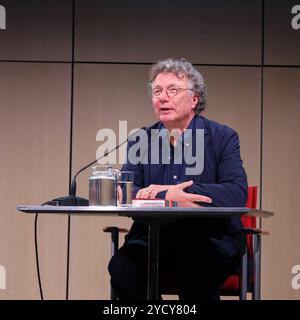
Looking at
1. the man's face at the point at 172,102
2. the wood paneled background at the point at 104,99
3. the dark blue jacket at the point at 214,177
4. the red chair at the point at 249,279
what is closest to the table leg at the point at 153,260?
the dark blue jacket at the point at 214,177

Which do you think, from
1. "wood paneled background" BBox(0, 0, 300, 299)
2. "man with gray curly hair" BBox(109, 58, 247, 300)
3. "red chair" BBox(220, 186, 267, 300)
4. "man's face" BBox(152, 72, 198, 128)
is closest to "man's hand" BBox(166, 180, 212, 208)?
"man with gray curly hair" BBox(109, 58, 247, 300)

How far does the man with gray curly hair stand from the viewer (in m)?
2.79

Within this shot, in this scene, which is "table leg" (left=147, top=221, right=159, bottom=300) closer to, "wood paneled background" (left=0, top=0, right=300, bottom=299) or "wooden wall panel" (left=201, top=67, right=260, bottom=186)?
"wood paneled background" (left=0, top=0, right=300, bottom=299)

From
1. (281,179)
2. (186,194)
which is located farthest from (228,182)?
(281,179)

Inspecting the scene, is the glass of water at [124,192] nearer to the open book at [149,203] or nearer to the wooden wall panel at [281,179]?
the open book at [149,203]

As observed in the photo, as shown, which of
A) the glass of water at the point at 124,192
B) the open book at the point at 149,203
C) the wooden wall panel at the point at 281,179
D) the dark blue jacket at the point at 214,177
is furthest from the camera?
the wooden wall panel at the point at 281,179

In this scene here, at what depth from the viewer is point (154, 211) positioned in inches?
89.0

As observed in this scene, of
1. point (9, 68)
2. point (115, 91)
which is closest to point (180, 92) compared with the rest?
point (115, 91)

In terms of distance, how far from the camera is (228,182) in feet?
9.61

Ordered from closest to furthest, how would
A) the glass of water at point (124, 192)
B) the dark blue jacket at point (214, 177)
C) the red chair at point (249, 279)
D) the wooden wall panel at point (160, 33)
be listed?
the glass of water at point (124, 192) → the dark blue jacket at point (214, 177) → the red chair at point (249, 279) → the wooden wall panel at point (160, 33)

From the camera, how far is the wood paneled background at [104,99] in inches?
179

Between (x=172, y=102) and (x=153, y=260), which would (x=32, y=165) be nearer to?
(x=172, y=102)

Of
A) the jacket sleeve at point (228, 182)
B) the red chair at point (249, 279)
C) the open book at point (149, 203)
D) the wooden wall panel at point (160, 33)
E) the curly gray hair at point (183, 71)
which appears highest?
the wooden wall panel at point (160, 33)

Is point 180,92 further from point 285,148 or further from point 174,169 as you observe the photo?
point 285,148
